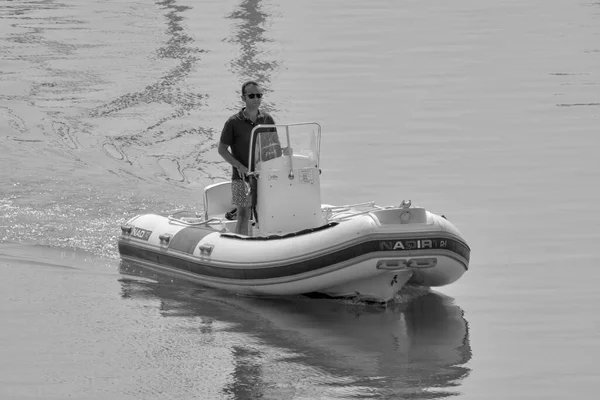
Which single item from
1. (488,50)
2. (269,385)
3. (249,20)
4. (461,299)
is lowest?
(269,385)

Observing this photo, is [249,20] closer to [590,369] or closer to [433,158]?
[433,158]

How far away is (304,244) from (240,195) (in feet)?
3.66

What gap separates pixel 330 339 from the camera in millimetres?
10859

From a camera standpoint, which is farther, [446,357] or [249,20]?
[249,20]

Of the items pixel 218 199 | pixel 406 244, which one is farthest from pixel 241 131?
pixel 406 244

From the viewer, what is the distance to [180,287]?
12.7 m

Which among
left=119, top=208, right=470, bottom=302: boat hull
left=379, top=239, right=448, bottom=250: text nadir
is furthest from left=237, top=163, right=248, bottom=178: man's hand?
left=379, top=239, right=448, bottom=250: text nadir

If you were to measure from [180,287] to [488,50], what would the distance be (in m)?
15.1

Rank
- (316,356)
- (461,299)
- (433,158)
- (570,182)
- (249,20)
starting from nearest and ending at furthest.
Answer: (316,356)
(461,299)
(570,182)
(433,158)
(249,20)

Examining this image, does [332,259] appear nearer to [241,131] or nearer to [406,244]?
[406,244]

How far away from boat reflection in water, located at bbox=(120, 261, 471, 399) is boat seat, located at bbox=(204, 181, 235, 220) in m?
0.94

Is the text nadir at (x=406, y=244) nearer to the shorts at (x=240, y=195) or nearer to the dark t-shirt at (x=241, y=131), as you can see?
the shorts at (x=240, y=195)

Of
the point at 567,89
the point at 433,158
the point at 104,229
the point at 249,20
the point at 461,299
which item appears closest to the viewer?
the point at 461,299

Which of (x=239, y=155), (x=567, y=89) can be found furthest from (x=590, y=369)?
(x=567, y=89)
